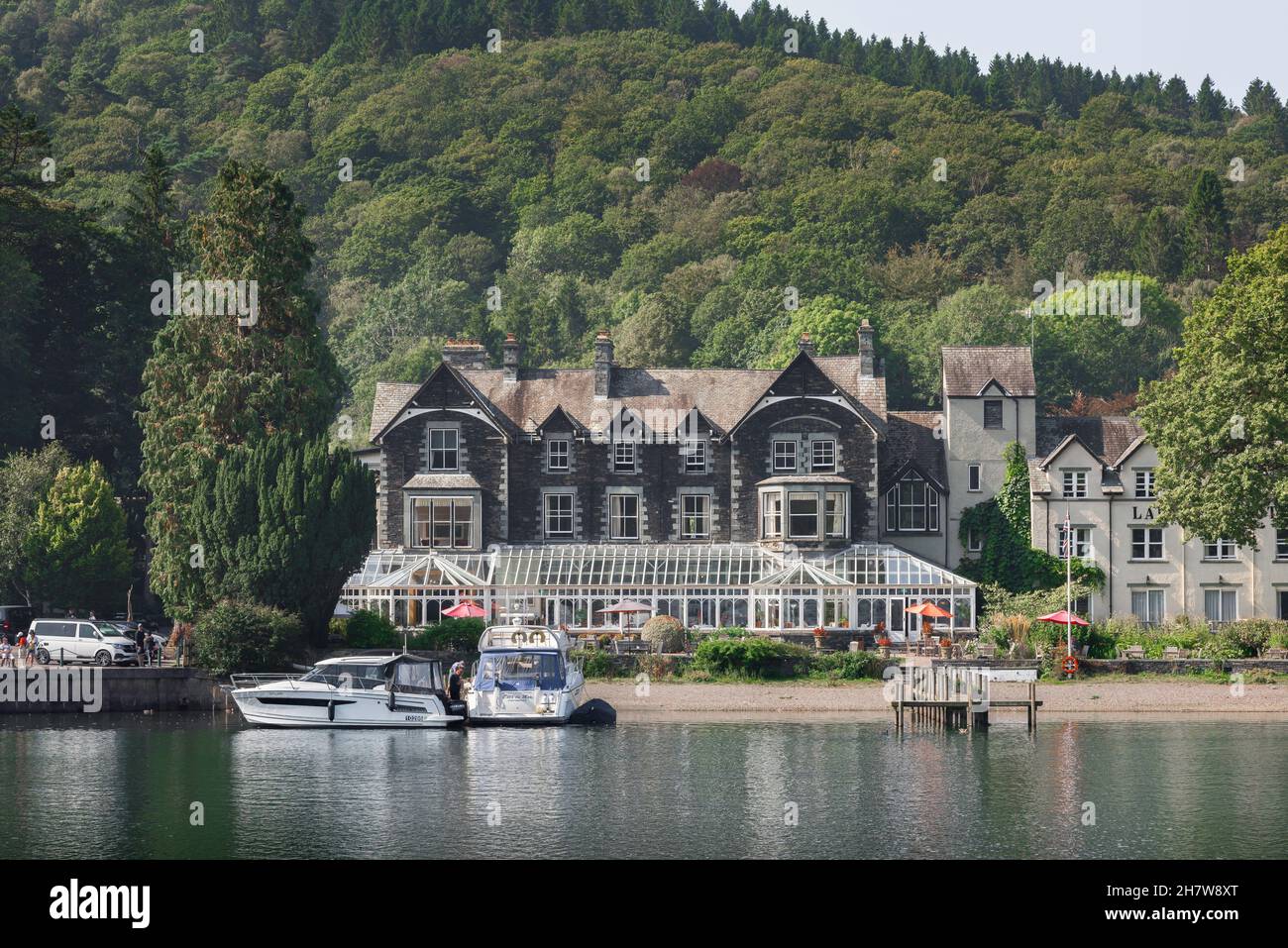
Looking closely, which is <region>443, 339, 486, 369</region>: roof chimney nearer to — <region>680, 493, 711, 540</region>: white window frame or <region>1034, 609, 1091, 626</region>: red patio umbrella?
<region>680, 493, 711, 540</region>: white window frame

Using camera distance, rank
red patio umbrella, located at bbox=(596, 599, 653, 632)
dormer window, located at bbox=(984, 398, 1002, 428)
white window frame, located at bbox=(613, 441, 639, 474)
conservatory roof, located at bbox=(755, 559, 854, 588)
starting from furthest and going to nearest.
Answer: dormer window, located at bbox=(984, 398, 1002, 428) → white window frame, located at bbox=(613, 441, 639, 474) → conservatory roof, located at bbox=(755, 559, 854, 588) → red patio umbrella, located at bbox=(596, 599, 653, 632)

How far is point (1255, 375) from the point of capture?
73.8 metres

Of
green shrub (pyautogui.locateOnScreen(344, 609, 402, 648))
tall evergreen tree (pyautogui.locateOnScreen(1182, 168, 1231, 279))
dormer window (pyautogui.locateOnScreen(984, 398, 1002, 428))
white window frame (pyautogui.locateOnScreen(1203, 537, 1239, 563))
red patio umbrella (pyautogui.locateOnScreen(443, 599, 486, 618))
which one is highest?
tall evergreen tree (pyautogui.locateOnScreen(1182, 168, 1231, 279))

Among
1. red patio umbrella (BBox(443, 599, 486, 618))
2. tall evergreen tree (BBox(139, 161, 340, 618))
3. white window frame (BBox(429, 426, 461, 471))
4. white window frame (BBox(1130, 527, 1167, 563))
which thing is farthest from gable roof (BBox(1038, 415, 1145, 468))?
tall evergreen tree (BBox(139, 161, 340, 618))

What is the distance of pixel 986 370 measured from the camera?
3467 inches

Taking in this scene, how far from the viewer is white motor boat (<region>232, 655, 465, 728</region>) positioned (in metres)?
63.0

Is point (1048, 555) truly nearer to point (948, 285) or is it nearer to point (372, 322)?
point (948, 285)

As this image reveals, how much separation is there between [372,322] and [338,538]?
101188 millimetres

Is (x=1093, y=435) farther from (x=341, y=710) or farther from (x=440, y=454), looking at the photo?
(x=341, y=710)

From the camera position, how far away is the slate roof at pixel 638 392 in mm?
86938

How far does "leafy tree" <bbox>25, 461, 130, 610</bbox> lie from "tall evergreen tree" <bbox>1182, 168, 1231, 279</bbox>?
103883 millimetres

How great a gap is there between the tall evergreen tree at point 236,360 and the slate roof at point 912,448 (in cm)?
2572

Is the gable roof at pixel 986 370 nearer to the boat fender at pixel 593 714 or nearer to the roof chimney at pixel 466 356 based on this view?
the roof chimney at pixel 466 356
